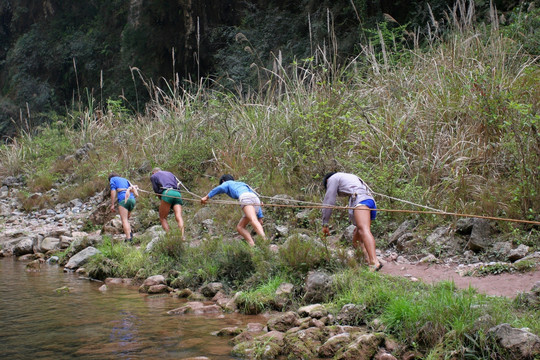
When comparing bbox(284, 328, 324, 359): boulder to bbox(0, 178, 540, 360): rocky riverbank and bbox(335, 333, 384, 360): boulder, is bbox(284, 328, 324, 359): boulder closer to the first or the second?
bbox(0, 178, 540, 360): rocky riverbank

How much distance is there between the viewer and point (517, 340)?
359cm

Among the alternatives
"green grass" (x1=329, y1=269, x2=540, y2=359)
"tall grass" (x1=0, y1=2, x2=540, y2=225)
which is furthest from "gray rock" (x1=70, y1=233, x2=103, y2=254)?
"green grass" (x1=329, y1=269, x2=540, y2=359)

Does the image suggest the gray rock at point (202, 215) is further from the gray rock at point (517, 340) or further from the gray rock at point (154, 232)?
the gray rock at point (517, 340)

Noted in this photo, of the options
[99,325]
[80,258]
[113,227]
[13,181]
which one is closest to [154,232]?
[80,258]

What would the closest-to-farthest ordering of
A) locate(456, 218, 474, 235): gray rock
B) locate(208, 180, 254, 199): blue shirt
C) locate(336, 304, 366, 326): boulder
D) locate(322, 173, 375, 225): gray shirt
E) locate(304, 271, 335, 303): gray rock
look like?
locate(336, 304, 366, 326): boulder, locate(304, 271, 335, 303): gray rock, locate(322, 173, 375, 225): gray shirt, locate(456, 218, 474, 235): gray rock, locate(208, 180, 254, 199): blue shirt

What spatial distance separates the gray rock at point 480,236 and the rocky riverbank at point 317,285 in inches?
0.4

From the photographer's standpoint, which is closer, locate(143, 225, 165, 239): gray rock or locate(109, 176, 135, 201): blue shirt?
locate(143, 225, 165, 239): gray rock

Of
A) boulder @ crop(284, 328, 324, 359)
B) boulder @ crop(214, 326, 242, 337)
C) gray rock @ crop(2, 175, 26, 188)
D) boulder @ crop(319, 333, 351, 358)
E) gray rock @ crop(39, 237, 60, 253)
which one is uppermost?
boulder @ crop(319, 333, 351, 358)

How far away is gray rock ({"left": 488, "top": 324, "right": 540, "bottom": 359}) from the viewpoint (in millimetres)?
3510

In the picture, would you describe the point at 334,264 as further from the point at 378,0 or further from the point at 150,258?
the point at 378,0

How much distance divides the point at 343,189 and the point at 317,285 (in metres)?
1.33

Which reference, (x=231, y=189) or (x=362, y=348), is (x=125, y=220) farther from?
(x=362, y=348)

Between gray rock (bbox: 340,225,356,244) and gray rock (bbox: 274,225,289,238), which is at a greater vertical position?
gray rock (bbox: 340,225,356,244)

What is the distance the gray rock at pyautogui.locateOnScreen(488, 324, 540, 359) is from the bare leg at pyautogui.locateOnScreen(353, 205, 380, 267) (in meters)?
2.26
